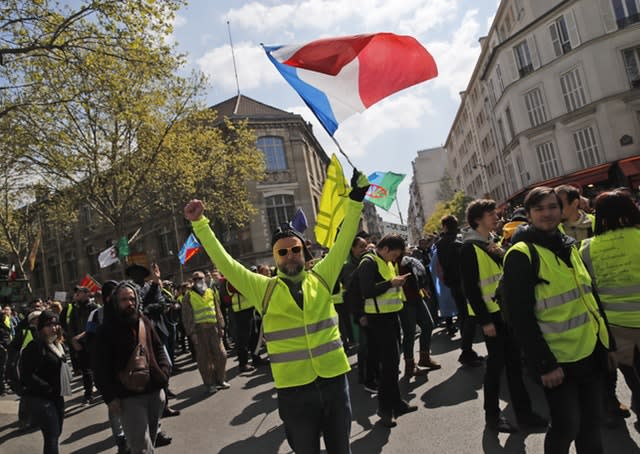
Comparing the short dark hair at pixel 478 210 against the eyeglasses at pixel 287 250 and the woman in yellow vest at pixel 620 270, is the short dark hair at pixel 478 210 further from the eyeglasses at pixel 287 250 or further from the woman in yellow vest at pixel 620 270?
the eyeglasses at pixel 287 250

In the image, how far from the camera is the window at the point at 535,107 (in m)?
31.7

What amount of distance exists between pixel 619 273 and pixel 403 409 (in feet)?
9.19

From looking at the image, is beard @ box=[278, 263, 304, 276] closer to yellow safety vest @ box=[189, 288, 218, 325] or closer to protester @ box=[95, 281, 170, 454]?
protester @ box=[95, 281, 170, 454]

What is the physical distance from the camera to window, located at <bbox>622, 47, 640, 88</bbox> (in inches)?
1067

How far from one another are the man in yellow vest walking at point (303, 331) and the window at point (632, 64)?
2994 cm

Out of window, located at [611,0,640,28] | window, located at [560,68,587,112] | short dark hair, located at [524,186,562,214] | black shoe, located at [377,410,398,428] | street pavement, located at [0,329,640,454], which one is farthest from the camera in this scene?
window, located at [560,68,587,112]

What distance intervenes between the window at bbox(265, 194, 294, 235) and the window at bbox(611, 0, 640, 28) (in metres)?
23.4

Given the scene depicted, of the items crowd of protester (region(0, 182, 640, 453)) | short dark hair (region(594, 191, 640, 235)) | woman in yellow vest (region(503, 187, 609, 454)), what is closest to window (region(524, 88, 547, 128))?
crowd of protester (region(0, 182, 640, 453))

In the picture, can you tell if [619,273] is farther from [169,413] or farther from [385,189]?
[385,189]

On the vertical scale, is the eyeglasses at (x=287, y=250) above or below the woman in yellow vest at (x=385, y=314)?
above

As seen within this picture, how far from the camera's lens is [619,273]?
3.69 m

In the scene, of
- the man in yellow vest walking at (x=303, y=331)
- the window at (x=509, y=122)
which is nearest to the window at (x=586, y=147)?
the window at (x=509, y=122)

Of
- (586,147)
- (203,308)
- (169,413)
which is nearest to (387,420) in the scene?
(169,413)

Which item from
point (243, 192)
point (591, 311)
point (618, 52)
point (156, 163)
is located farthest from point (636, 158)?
point (591, 311)
